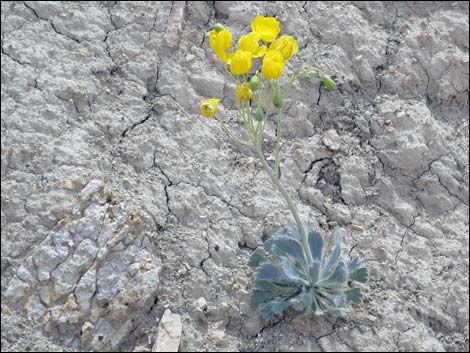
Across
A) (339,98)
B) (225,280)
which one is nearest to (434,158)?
(339,98)

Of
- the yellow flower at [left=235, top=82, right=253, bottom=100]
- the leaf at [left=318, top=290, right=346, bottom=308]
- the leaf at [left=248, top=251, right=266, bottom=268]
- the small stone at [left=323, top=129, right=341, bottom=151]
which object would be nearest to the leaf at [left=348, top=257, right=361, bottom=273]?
the leaf at [left=318, top=290, right=346, bottom=308]

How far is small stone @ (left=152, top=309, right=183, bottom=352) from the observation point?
2604mm

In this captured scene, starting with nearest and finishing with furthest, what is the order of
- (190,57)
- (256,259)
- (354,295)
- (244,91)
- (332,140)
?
(244,91) → (354,295) → (256,259) → (332,140) → (190,57)

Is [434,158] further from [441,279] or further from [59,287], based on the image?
[59,287]

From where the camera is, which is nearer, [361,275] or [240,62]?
[240,62]

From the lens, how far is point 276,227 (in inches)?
119

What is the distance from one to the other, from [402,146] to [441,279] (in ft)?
2.49

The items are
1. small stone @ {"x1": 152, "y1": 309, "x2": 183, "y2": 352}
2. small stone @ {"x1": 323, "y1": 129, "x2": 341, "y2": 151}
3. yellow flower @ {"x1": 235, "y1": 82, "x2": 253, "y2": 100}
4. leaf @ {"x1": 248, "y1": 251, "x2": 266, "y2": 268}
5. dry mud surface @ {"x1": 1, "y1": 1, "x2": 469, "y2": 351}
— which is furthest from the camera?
small stone @ {"x1": 323, "y1": 129, "x2": 341, "y2": 151}

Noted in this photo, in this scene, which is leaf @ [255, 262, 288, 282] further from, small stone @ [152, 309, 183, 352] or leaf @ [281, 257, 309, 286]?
small stone @ [152, 309, 183, 352]

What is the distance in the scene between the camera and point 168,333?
2.65 m

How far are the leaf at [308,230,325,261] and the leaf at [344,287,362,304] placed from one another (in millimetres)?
195

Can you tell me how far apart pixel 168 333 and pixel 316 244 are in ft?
2.44

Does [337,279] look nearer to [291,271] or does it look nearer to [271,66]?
[291,271]

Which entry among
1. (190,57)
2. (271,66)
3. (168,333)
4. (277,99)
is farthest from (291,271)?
(190,57)
